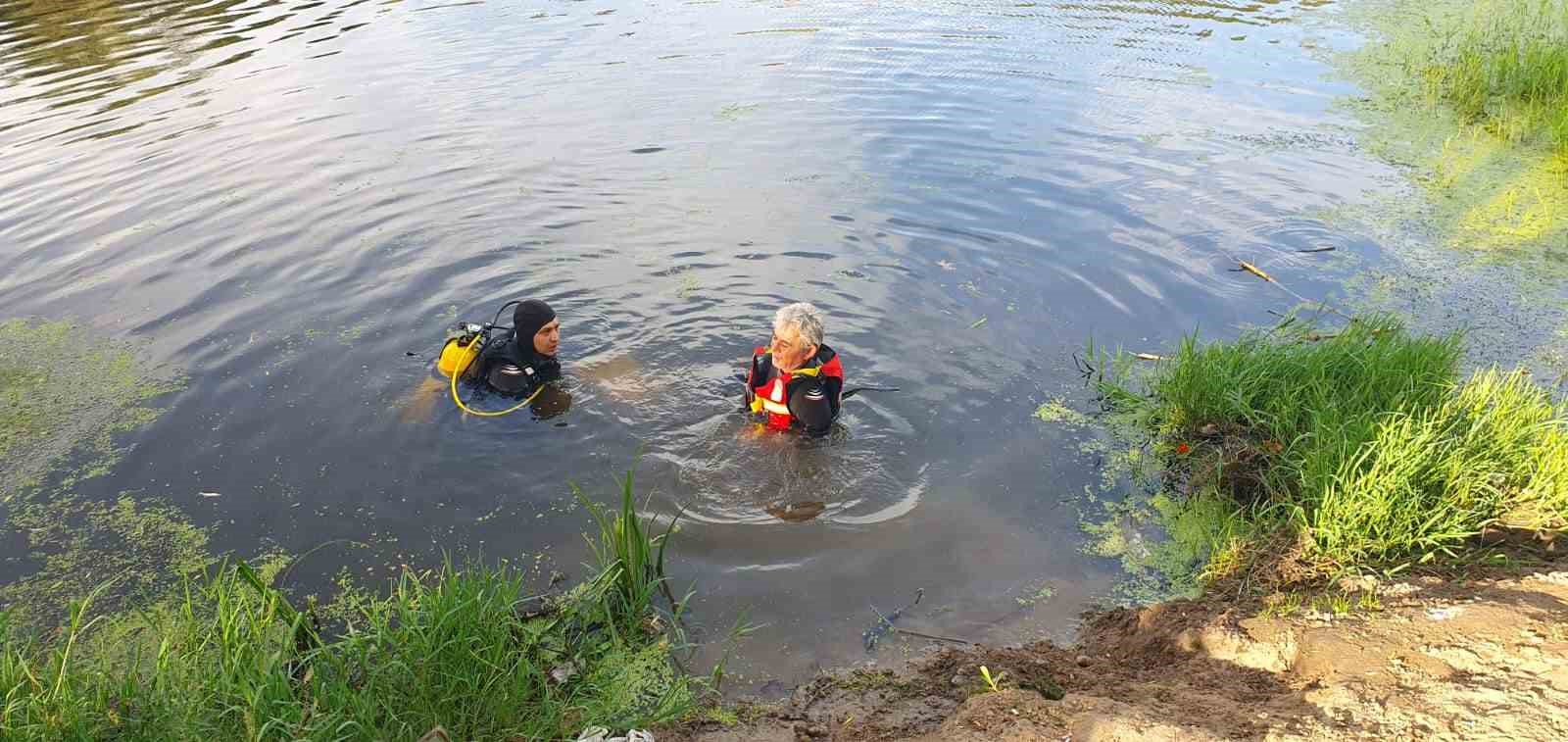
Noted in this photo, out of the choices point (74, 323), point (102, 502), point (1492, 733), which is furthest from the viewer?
point (74, 323)

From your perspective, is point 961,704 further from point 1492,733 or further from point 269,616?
point 269,616

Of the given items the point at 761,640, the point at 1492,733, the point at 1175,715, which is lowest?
the point at 761,640

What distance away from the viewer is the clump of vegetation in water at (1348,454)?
163 inches

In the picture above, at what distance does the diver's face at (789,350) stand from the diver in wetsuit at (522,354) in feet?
4.91

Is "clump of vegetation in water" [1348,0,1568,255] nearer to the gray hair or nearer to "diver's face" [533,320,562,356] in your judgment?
the gray hair

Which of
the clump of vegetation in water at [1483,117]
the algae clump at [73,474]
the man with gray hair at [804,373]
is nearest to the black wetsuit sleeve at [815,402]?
the man with gray hair at [804,373]

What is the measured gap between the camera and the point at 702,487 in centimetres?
541

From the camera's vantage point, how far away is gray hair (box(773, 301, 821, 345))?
17.7ft

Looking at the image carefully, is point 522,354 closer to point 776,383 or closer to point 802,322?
point 776,383

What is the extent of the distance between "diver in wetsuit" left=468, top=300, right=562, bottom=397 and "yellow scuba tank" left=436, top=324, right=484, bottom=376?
71 millimetres

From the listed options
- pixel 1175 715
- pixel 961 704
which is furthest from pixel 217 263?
pixel 1175 715

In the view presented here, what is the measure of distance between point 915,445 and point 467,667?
2965 mm

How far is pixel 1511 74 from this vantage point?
383 inches

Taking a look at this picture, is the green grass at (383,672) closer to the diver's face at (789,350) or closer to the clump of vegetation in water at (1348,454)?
the diver's face at (789,350)
